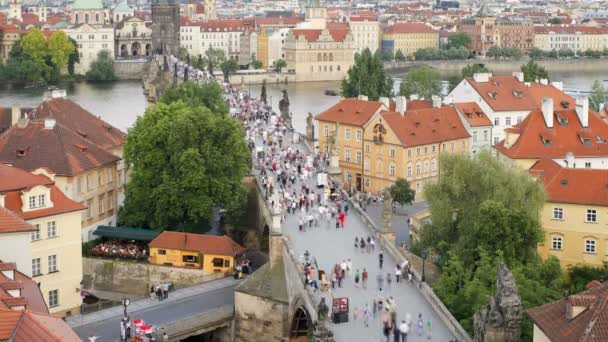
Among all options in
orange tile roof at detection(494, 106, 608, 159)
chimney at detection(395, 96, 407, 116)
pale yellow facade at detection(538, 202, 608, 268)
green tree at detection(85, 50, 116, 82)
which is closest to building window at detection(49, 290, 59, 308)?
pale yellow facade at detection(538, 202, 608, 268)

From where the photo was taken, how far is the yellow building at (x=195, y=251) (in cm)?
3359

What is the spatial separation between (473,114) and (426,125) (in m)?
4.09

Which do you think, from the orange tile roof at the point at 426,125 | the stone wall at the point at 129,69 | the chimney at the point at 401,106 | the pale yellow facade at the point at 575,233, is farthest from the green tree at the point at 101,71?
the pale yellow facade at the point at 575,233

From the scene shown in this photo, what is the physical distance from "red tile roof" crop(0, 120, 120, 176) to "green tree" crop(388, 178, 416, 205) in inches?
447

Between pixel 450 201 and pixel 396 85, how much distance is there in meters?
76.6

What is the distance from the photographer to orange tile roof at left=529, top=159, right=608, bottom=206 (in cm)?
3434

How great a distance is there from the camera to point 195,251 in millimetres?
33844

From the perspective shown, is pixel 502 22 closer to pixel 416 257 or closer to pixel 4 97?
pixel 4 97

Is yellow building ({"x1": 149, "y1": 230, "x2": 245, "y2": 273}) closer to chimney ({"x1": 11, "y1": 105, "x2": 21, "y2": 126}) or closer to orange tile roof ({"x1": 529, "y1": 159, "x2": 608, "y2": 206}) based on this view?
orange tile roof ({"x1": 529, "y1": 159, "x2": 608, "y2": 206})

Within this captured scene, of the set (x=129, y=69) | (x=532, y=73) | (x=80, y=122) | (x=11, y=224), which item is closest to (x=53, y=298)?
(x=11, y=224)

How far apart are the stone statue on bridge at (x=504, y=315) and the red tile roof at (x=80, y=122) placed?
22.7 meters

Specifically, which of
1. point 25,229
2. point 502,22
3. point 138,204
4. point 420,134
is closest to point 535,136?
point 420,134

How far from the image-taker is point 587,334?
1883 cm

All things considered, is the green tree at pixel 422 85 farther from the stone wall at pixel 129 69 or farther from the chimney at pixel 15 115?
the stone wall at pixel 129 69
